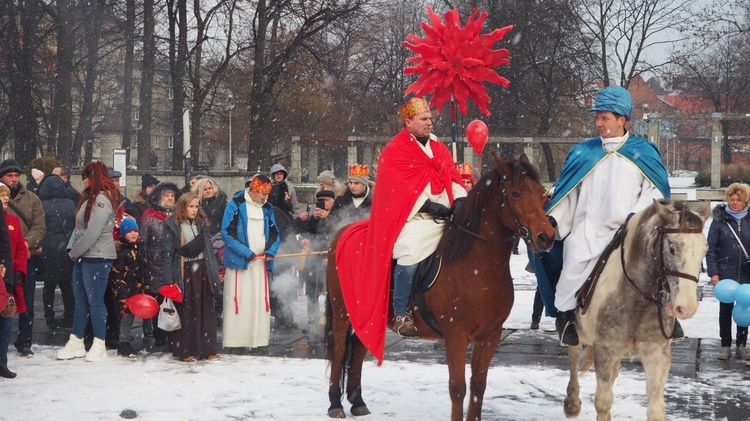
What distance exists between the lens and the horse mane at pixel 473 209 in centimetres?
634

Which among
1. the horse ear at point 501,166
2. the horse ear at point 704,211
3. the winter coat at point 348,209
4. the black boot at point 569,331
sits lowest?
the black boot at point 569,331

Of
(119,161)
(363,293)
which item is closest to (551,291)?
(363,293)

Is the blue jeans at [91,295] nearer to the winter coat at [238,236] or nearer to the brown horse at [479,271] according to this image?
the winter coat at [238,236]

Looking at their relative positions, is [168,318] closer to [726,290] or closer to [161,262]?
[161,262]

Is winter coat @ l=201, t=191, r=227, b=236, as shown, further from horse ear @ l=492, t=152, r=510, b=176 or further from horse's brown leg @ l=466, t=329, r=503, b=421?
horse ear @ l=492, t=152, r=510, b=176

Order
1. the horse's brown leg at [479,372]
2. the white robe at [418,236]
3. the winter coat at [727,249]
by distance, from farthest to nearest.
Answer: the winter coat at [727,249] → the white robe at [418,236] → the horse's brown leg at [479,372]

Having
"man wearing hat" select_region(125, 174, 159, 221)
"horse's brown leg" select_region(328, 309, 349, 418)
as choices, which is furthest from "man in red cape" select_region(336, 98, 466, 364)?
"man wearing hat" select_region(125, 174, 159, 221)

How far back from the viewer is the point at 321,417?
7.57 m

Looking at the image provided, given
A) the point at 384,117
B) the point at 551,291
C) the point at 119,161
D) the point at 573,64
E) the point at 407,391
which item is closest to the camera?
the point at 551,291

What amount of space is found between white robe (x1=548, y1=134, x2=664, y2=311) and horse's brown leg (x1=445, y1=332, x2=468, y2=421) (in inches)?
31.5

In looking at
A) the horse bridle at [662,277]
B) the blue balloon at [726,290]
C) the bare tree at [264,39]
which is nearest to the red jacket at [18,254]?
the horse bridle at [662,277]

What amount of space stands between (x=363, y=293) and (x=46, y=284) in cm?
694

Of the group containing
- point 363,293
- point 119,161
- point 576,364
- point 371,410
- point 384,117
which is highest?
point 384,117

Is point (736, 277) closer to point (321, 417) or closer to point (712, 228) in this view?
point (712, 228)
